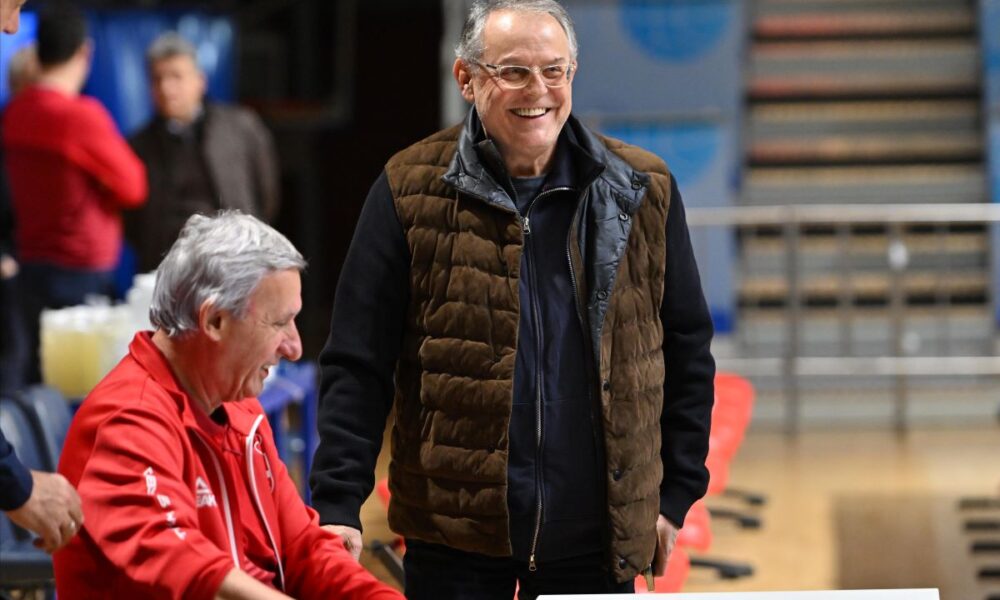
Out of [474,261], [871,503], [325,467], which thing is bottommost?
[871,503]

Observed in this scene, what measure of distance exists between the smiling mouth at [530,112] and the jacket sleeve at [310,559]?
58 cm

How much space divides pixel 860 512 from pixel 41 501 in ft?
15.3

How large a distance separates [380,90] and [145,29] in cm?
331

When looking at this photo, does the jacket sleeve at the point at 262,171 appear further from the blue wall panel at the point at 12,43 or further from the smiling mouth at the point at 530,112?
the smiling mouth at the point at 530,112

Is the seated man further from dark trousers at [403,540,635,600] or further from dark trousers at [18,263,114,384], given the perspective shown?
dark trousers at [18,263,114,384]

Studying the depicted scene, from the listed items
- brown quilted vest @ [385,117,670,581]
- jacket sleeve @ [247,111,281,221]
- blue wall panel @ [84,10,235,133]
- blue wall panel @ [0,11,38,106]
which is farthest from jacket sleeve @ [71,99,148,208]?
brown quilted vest @ [385,117,670,581]

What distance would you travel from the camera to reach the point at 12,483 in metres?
2.25

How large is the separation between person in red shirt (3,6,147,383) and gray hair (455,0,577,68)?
3261 millimetres

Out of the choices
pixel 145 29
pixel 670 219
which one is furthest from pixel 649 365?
pixel 145 29

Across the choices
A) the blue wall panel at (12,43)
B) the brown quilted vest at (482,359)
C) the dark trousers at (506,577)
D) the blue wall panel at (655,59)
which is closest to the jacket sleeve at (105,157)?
the blue wall panel at (12,43)

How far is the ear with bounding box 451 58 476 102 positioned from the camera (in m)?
2.55

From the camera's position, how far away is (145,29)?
8461mm

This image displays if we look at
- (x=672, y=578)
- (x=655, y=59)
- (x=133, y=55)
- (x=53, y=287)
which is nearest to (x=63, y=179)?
(x=53, y=287)

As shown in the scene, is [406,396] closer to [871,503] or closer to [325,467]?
[325,467]
